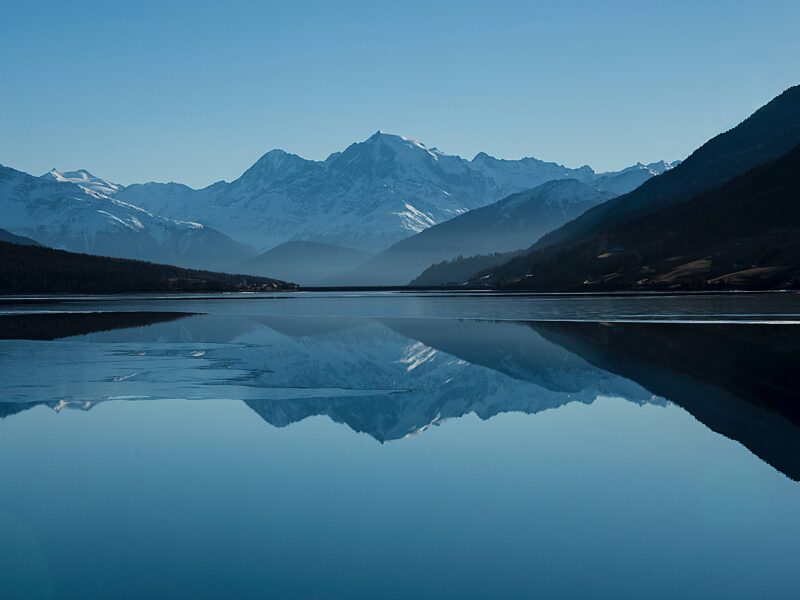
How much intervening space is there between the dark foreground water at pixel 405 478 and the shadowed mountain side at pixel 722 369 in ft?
0.83

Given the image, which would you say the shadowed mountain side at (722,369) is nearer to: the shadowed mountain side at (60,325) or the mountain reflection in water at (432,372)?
the mountain reflection in water at (432,372)

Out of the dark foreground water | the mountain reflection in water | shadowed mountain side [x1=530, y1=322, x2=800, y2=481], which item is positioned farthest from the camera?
the mountain reflection in water

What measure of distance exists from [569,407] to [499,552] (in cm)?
2248

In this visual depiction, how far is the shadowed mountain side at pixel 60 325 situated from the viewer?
91688mm

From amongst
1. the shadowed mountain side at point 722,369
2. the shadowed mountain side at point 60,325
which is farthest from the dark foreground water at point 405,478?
the shadowed mountain side at point 60,325

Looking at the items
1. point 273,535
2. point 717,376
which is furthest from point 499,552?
point 717,376

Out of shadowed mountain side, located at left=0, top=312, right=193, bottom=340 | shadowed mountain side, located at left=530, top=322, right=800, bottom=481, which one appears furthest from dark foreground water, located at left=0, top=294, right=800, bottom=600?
shadowed mountain side, located at left=0, top=312, right=193, bottom=340

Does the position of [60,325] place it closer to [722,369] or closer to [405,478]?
[722,369]

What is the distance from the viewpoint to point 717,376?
4966 centimetres

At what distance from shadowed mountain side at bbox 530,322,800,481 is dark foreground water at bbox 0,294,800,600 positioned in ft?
0.83

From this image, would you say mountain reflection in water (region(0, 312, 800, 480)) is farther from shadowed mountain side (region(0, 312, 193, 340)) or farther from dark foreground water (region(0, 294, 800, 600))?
shadowed mountain side (region(0, 312, 193, 340))

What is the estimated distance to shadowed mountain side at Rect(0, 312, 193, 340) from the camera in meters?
91.7

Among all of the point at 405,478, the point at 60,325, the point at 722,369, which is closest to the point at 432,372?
the point at 722,369

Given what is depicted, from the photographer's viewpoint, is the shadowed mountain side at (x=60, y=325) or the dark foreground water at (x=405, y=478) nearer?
the dark foreground water at (x=405, y=478)
